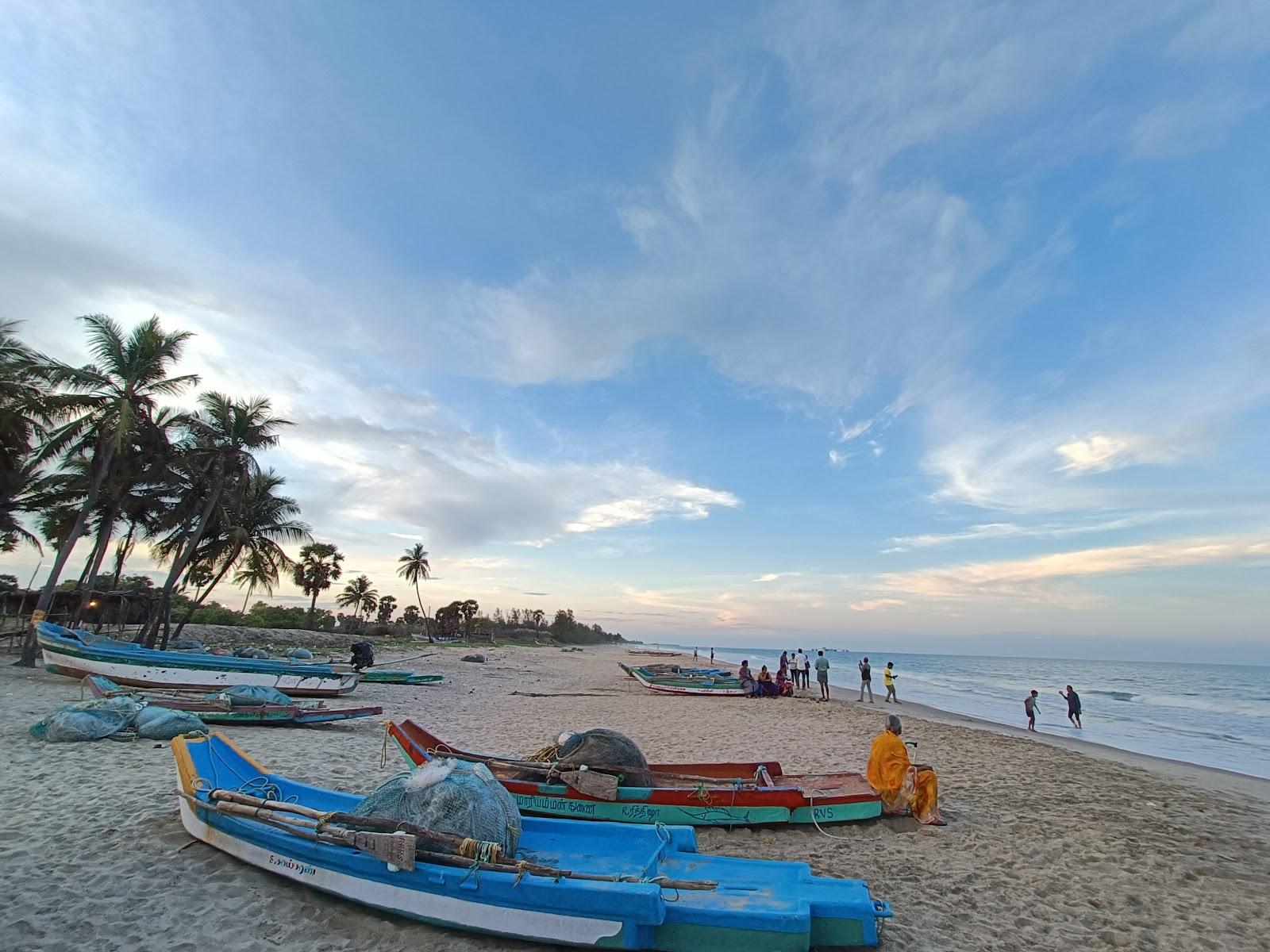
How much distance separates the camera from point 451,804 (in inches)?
186

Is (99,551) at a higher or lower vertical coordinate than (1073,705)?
higher

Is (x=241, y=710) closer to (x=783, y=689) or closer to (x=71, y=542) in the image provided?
(x=71, y=542)

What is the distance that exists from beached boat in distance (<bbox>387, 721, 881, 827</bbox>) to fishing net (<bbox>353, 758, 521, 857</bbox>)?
180 cm

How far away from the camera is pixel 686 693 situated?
24797 millimetres

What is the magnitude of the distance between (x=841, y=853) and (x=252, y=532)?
28746mm

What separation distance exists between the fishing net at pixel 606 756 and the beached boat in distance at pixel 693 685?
18537 mm

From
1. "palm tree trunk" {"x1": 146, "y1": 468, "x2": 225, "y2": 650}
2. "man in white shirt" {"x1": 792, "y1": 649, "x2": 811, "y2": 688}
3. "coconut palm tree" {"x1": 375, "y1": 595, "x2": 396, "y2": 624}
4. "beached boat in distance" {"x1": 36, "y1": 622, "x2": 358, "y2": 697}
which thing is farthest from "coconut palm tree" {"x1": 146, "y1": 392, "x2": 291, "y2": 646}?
"coconut palm tree" {"x1": 375, "y1": 595, "x2": 396, "y2": 624}

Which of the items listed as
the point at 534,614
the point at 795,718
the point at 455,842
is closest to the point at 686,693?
the point at 795,718

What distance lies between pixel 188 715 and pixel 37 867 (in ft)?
16.8

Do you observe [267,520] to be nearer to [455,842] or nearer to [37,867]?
[37,867]

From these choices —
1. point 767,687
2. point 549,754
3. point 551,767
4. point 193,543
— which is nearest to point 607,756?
point 551,767

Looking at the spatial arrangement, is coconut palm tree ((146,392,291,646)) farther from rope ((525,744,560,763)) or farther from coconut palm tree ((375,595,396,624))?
coconut palm tree ((375,595,396,624))

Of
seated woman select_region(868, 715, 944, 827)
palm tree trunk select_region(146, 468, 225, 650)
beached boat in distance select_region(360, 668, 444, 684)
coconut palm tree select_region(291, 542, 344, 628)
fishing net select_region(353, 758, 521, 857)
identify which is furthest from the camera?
coconut palm tree select_region(291, 542, 344, 628)

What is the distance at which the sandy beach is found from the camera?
173 inches
